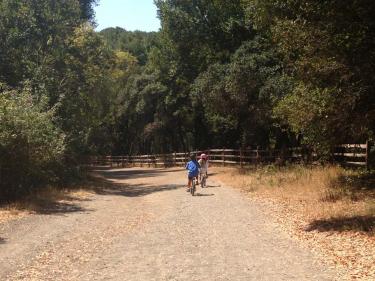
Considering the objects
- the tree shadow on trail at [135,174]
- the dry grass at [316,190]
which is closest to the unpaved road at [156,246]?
the dry grass at [316,190]

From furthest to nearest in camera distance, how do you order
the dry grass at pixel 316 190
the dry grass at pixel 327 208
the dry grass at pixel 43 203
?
the dry grass at pixel 43 203 → the dry grass at pixel 316 190 → the dry grass at pixel 327 208

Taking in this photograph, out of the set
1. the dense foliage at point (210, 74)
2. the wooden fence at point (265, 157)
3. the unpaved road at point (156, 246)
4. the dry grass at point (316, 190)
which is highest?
the dense foliage at point (210, 74)

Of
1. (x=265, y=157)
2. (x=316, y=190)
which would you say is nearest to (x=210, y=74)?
(x=265, y=157)

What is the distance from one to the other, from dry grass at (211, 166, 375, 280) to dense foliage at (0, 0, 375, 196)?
59.4 inches

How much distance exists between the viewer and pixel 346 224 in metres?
11.8

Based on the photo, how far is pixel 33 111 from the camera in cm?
1947

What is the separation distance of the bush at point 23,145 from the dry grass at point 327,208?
7.83m

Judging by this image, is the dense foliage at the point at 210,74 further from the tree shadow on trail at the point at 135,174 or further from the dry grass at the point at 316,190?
the tree shadow on trail at the point at 135,174

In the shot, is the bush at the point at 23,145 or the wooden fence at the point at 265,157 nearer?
the bush at the point at 23,145

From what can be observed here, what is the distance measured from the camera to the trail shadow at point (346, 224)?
1118 centimetres

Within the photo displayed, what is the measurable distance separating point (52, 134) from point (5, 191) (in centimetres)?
311

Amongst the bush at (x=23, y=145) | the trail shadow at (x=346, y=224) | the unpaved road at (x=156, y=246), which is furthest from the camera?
the bush at (x=23, y=145)

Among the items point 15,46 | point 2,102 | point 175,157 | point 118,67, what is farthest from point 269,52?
point 118,67

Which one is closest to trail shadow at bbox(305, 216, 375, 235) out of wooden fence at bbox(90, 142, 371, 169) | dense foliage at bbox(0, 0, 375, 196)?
dense foliage at bbox(0, 0, 375, 196)
